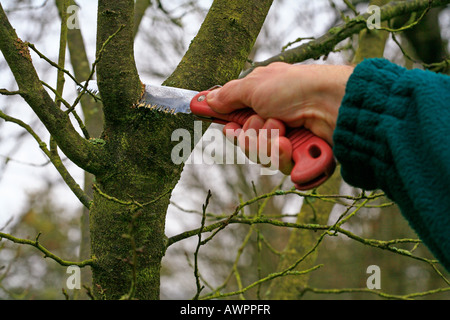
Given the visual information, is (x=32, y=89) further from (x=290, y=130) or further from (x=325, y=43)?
(x=325, y=43)

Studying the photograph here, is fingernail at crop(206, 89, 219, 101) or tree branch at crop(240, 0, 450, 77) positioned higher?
tree branch at crop(240, 0, 450, 77)

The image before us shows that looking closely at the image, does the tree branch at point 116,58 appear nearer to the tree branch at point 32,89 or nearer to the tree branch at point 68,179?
the tree branch at point 32,89

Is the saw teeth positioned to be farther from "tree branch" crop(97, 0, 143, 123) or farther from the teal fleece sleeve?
the teal fleece sleeve

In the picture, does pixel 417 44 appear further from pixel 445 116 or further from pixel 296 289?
pixel 445 116

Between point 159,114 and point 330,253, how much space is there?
406 inches

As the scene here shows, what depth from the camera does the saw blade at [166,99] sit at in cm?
180

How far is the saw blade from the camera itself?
5.90ft

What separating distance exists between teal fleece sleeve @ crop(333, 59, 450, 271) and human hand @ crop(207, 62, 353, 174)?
6.7 inches

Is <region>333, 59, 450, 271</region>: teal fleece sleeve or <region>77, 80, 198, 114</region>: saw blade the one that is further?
<region>77, 80, 198, 114</region>: saw blade

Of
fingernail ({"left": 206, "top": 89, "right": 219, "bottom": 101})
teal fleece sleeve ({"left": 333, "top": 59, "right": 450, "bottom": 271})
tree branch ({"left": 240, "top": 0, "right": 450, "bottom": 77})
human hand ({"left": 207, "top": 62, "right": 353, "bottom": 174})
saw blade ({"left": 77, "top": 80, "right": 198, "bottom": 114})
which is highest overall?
tree branch ({"left": 240, "top": 0, "right": 450, "bottom": 77})

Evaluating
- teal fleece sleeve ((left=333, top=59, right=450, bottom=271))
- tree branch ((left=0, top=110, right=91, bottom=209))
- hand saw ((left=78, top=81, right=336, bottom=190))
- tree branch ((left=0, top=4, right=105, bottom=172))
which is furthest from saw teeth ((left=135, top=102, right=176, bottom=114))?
teal fleece sleeve ((left=333, top=59, right=450, bottom=271))

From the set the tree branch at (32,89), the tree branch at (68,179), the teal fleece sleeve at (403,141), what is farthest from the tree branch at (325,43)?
the teal fleece sleeve at (403,141)

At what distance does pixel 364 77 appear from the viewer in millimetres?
1209

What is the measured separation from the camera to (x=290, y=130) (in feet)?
5.09
